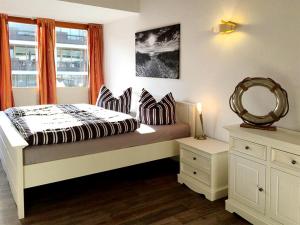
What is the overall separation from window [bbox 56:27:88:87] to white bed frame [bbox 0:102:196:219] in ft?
7.30

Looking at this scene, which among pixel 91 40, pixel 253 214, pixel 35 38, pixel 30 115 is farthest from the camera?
pixel 91 40

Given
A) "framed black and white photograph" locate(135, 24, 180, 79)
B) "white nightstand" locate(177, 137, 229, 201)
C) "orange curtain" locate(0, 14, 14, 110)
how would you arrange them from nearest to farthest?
1. "white nightstand" locate(177, 137, 229, 201)
2. "framed black and white photograph" locate(135, 24, 180, 79)
3. "orange curtain" locate(0, 14, 14, 110)

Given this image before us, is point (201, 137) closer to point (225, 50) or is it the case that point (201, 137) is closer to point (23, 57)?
point (225, 50)

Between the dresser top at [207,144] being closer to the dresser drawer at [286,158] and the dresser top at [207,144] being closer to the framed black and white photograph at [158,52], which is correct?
the dresser drawer at [286,158]

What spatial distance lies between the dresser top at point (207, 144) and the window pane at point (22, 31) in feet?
11.8

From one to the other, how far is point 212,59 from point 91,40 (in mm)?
3180

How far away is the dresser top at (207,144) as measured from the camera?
2879 mm

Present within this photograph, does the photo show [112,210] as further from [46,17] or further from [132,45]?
[46,17]

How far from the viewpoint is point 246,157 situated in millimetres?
2404

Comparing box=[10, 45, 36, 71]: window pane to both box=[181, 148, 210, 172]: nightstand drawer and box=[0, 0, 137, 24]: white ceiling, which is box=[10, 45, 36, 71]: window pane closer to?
box=[0, 0, 137, 24]: white ceiling

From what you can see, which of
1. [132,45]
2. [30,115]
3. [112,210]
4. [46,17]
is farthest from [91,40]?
[112,210]

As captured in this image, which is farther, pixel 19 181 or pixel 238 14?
pixel 238 14

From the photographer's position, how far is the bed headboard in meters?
3.57

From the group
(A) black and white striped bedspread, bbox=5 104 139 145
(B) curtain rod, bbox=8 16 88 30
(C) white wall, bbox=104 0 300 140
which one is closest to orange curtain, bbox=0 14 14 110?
(B) curtain rod, bbox=8 16 88 30
